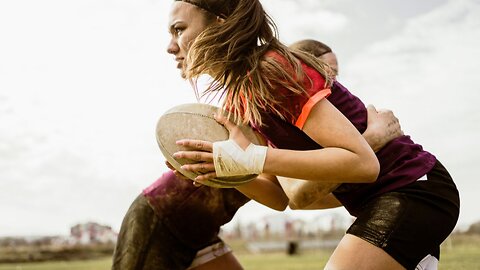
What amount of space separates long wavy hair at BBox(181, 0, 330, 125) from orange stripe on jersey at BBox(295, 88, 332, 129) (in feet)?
0.20

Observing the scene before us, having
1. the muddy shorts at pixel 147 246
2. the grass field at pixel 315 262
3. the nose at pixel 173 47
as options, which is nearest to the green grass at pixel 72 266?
the grass field at pixel 315 262

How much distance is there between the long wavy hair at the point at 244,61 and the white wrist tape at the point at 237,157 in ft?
0.54

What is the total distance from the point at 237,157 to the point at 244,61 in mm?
501

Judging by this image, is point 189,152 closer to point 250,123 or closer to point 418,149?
point 250,123

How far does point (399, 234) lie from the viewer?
3217mm

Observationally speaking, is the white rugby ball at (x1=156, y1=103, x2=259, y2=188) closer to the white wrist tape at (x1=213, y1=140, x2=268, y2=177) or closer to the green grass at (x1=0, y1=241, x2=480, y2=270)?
the white wrist tape at (x1=213, y1=140, x2=268, y2=177)

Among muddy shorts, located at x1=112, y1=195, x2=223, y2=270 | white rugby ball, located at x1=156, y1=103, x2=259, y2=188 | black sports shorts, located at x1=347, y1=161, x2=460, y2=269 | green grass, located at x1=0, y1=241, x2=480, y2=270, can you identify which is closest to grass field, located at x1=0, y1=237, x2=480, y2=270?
green grass, located at x1=0, y1=241, x2=480, y2=270

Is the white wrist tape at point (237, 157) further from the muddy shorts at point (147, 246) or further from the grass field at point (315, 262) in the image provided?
the grass field at point (315, 262)

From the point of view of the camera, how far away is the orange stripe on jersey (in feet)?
9.62

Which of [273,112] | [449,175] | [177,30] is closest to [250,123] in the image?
[273,112]

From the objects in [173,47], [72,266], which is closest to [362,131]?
[173,47]

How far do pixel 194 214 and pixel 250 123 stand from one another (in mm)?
1552

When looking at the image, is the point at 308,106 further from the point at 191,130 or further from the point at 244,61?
the point at 191,130

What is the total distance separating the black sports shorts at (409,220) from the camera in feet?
10.5
